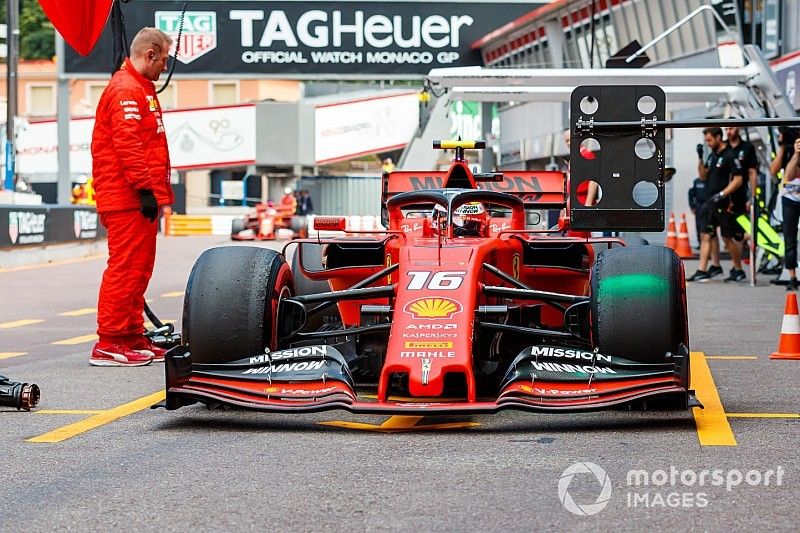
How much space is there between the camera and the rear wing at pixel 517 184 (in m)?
9.95

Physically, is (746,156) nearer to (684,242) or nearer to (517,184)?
(684,242)

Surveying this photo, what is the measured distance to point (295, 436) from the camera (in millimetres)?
6090

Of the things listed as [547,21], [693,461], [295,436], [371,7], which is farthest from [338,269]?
[547,21]

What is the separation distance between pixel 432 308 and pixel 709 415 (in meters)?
1.25

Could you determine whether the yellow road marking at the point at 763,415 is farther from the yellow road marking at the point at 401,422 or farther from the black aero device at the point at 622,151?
the yellow road marking at the point at 401,422

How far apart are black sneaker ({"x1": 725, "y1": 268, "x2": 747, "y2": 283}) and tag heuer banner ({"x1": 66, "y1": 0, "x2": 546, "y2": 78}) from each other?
706 inches

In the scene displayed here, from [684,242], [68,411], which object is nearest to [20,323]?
[68,411]

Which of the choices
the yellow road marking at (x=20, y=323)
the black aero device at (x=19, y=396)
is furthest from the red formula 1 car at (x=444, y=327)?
the yellow road marking at (x=20, y=323)

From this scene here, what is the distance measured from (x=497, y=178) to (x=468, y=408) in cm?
406

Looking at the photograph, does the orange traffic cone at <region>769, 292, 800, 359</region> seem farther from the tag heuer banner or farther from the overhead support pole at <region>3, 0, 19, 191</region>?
the tag heuer banner

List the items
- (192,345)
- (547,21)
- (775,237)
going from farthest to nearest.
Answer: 1. (547,21)
2. (775,237)
3. (192,345)

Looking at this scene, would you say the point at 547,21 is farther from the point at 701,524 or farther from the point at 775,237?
the point at 701,524

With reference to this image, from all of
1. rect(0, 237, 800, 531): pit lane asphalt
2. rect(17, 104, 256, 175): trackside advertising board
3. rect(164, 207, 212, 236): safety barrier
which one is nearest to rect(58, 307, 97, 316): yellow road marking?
rect(0, 237, 800, 531): pit lane asphalt

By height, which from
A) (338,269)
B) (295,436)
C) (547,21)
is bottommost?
(295,436)
